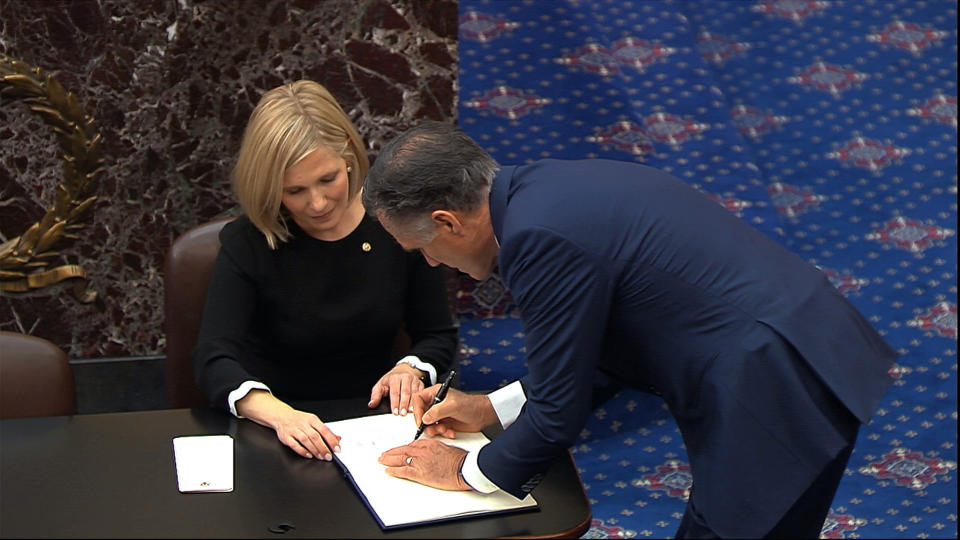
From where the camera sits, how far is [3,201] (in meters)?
3.65

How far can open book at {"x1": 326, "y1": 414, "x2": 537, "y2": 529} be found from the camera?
1.94m

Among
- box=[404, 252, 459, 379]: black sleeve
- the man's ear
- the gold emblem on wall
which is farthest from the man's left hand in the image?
the gold emblem on wall

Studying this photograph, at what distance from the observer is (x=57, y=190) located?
3.67 metres

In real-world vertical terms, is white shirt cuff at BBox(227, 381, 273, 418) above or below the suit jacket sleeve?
below

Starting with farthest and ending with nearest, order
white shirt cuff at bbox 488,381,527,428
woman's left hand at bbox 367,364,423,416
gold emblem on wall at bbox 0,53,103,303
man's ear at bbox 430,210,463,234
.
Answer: gold emblem on wall at bbox 0,53,103,303
woman's left hand at bbox 367,364,423,416
white shirt cuff at bbox 488,381,527,428
man's ear at bbox 430,210,463,234

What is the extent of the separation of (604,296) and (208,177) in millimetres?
2224

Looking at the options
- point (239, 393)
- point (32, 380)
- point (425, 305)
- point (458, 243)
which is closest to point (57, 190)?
point (32, 380)

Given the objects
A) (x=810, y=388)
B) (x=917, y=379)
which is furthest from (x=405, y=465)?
(x=917, y=379)

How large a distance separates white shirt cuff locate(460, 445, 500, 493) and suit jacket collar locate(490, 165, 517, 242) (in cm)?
41

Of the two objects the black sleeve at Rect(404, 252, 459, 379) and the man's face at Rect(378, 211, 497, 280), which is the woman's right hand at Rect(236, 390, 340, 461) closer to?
the man's face at Rect(378, 211, 497, 280)

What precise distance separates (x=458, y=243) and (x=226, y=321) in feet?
2.86

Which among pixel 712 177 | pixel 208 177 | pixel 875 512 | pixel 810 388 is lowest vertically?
pixel 875 512

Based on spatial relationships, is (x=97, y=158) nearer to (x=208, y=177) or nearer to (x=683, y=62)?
(x=208, y=177)

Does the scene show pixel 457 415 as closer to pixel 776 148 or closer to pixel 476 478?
pixel 476 478
